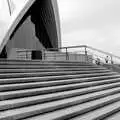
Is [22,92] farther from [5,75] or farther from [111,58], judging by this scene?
[111,58]

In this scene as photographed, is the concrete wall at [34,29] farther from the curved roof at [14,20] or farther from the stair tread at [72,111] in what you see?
the stair tread at [72,111]

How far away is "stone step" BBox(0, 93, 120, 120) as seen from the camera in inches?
151

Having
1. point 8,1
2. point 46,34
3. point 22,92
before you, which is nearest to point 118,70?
point 22,92

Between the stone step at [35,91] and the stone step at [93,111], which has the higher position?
the stone step at [35,91]

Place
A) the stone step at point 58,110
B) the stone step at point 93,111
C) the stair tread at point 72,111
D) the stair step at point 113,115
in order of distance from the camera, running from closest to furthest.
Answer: the stone step at point 58,110 → the stair tread at point 72,111 → the stone step at point 93,111 → the stair step at point 113,115

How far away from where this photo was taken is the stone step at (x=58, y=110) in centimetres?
385

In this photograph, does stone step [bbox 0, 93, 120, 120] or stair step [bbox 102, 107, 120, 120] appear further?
stair step [bbox 102, 107, 120, 120]

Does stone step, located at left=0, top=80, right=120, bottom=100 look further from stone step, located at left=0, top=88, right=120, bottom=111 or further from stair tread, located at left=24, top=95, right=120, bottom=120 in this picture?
stair tread, located at left=24, top=95, right=120, bottom=120

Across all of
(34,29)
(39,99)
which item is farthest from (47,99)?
(34,29)

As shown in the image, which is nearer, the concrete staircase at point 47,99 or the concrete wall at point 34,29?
the concrete staircase at point 47,99

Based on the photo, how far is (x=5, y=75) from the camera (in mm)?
5707

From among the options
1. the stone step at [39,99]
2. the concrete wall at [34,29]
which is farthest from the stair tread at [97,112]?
the concrete wall at [34,29]

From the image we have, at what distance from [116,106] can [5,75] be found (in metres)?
3.00

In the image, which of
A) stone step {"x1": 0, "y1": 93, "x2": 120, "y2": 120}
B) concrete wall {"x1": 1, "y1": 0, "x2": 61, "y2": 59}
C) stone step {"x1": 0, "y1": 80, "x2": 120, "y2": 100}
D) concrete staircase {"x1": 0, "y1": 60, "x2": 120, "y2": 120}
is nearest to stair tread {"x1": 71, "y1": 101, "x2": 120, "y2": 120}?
concrete staircase {"x1": 0, "y1": 60, "x2": 120, "y2": 120}
